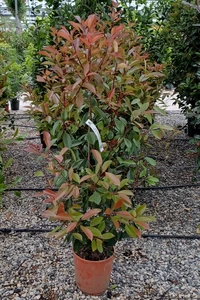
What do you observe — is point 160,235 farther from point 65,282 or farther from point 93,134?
point 93,134

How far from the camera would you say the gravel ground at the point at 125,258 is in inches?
62.9

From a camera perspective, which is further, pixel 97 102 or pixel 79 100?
pixel 97 102

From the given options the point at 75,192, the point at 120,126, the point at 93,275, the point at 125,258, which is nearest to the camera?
the point at 75,192

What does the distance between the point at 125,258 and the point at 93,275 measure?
0.38 meters

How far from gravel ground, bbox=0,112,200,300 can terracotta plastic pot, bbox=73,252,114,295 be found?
0.15 feet

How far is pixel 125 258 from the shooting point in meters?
1.84

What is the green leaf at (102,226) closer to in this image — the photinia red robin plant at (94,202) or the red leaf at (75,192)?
the photinia red robin plant at (94,202)

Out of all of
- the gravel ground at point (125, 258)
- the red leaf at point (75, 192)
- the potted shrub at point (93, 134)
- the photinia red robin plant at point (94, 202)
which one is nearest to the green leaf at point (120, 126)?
the potted shrub at point (93, 134)

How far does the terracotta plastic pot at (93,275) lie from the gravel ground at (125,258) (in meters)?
0.05

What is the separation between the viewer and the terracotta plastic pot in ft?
4.88

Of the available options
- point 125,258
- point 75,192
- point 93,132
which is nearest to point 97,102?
point 93,132

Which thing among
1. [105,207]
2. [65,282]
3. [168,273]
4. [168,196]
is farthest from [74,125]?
[168,196]

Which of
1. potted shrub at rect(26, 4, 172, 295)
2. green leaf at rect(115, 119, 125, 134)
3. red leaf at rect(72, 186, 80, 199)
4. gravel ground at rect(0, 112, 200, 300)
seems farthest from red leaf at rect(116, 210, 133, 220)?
gravel ground at rect(0, 112, 200, 300)

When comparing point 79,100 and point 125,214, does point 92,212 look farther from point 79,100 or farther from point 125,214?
point 79,100
